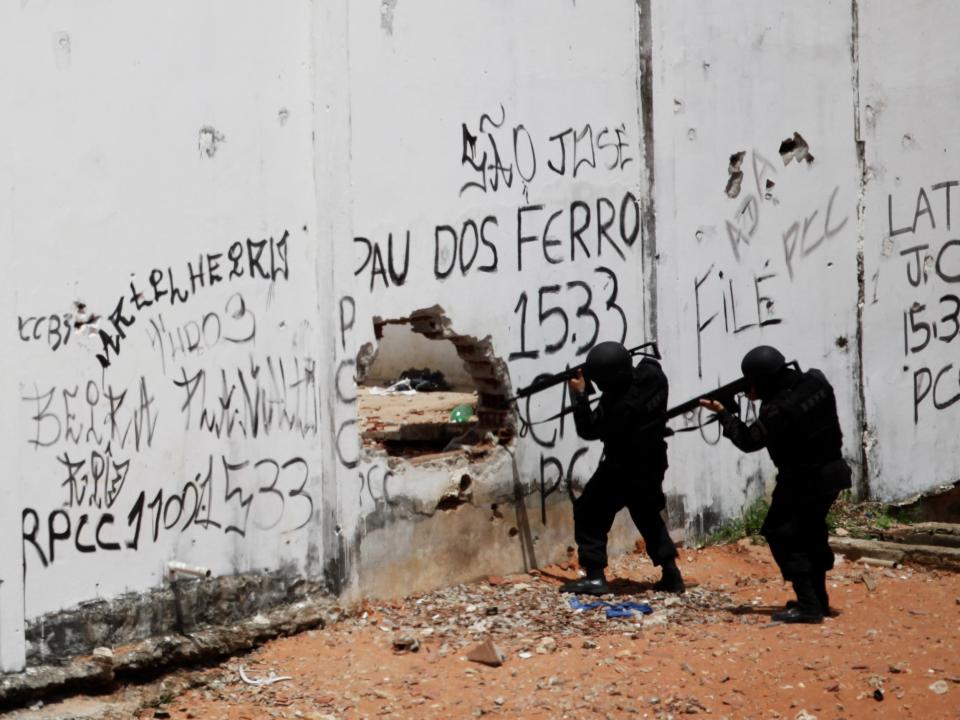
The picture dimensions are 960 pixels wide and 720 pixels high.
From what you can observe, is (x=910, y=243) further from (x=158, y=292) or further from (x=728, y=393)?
(x=158, y=292)

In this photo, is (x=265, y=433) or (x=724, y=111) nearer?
(x=265, y=433)

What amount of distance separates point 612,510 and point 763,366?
1352 mm

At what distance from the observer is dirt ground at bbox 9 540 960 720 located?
21.1 ft

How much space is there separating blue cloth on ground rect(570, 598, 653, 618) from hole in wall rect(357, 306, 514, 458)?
94 centimetres

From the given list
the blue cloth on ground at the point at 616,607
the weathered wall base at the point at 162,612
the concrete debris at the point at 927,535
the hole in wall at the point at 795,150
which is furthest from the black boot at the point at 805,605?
the hole in wall at the point at 795,150

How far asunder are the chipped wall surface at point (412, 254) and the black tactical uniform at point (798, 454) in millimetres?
1645

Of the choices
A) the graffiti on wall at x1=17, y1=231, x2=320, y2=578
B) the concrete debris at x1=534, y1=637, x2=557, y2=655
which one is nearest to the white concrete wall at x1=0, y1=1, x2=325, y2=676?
the graffiti on wall at x1=17, y1=231, x2=320, y2=578

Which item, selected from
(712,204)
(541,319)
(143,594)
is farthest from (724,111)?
(143,594)

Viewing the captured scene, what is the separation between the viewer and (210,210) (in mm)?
6941

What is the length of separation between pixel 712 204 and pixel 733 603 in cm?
285

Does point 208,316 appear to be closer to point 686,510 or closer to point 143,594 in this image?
point 143,594

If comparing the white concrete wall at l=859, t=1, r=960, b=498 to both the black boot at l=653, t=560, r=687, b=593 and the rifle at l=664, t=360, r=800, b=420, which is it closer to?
the black boot at l=653, t=560, r=687, b=593

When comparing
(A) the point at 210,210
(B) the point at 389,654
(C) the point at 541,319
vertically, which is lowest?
(B) the point at 389,654

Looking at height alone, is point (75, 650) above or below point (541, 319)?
below
